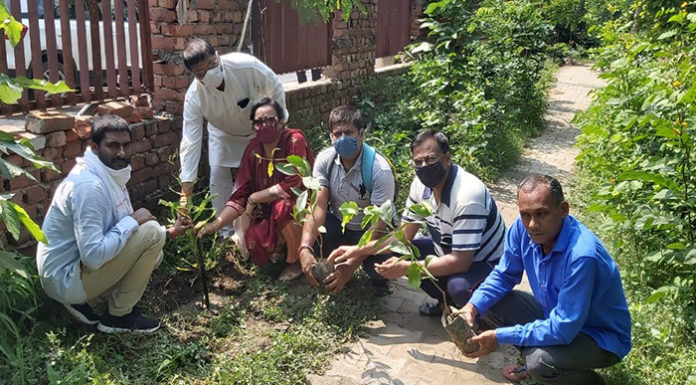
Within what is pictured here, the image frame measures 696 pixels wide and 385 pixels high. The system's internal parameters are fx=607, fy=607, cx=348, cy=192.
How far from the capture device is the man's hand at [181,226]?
354 cm

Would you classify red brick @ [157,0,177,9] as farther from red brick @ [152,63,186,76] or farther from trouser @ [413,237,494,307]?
trouser @ [413,237,494,307]

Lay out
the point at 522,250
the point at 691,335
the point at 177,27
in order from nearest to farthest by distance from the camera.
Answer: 1. the point at 522,250
2. the point at 691,335
3. the point at 177,27

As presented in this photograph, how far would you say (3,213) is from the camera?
2176mm

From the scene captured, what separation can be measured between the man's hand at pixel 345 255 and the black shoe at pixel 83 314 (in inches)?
53.4

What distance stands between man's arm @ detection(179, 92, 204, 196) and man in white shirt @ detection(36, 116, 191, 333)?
0.82 metres

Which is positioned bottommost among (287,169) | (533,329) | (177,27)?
(533,329)

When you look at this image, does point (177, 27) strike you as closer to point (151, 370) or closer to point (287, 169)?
point (287, 169)

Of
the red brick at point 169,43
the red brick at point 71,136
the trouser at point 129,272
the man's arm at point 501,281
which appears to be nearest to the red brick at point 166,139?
the red brick at point 169,43

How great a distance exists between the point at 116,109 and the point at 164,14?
981 mm

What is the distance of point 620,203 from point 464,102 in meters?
3.52

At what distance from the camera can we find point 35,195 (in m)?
3.81

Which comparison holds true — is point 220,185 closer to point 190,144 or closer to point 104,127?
point 190,144

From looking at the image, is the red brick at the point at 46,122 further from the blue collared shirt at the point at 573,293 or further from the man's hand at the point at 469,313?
the blue collared shirt at the point at 573,293

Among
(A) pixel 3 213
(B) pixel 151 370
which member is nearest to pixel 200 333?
(B) pixel 151 370
